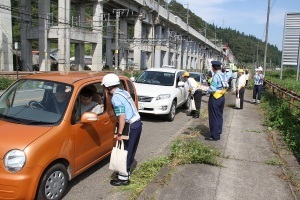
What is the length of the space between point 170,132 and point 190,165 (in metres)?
3.44

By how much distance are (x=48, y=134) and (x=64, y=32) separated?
29574 mm

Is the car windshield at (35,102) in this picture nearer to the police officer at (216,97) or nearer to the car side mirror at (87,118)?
the car side mirror at (87,118)

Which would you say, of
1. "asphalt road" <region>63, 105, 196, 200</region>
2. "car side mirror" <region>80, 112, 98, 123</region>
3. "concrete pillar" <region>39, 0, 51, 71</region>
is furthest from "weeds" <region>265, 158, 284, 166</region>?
"concrete pillar" <region>39, 0, 51, 71</region>

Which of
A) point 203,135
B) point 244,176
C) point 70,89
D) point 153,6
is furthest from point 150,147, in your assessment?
point 153,6

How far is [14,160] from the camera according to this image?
3.45 metres

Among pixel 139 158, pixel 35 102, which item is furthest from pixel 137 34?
pixel 35 102

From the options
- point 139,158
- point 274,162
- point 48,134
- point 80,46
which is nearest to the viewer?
point 48,134

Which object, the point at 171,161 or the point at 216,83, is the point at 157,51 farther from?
the point at 171,161

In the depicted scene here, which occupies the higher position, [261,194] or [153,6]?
[153,6]

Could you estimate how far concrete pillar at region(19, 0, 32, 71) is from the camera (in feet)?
113

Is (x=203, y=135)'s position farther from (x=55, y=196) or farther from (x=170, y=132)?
(x=55, y=196)

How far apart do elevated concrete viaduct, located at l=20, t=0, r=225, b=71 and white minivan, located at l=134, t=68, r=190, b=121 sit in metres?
19.6

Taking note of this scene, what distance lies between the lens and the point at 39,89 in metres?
4.74

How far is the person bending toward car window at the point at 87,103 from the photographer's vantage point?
15.2 feet
